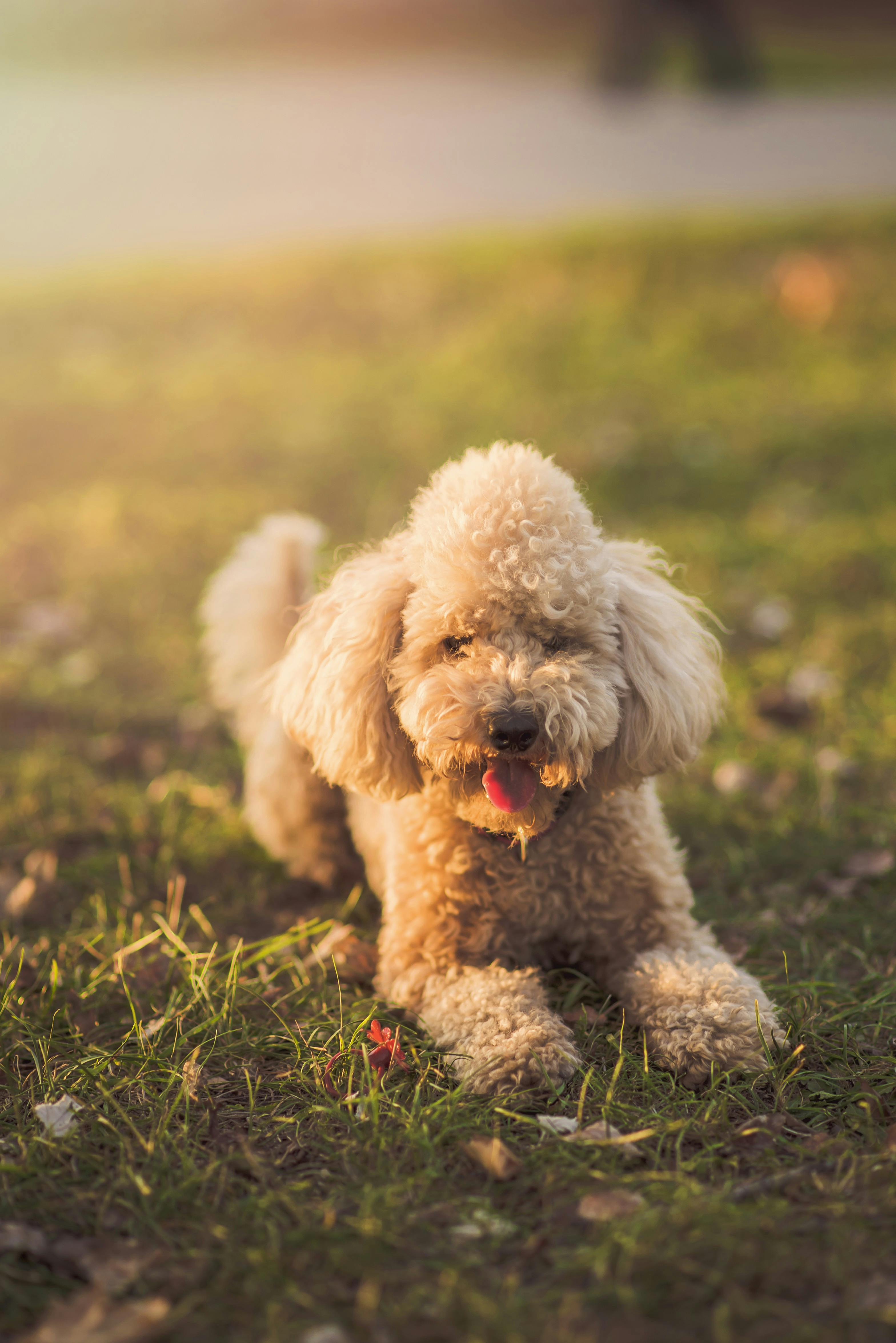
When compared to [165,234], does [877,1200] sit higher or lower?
lower

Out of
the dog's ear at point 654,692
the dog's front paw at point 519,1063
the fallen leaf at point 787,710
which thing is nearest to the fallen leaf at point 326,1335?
the dog's front paw at point 519,1063

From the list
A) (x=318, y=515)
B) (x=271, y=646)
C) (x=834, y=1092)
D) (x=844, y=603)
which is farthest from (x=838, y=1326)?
(x=318, y=515)

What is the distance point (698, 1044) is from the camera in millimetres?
2602

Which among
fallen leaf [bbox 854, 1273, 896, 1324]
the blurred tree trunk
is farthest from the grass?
the blurred tree trunk

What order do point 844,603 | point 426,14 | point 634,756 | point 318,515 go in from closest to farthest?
point 634,756 → point 844,603 → point 318,515 → point 426,14

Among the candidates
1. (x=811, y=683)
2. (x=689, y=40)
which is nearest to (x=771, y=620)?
(x=811, y=683)

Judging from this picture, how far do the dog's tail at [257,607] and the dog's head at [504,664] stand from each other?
36.7 inches

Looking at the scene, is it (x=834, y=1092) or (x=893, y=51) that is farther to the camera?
(x=893, y=51)

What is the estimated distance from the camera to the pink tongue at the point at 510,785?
2.72 meters

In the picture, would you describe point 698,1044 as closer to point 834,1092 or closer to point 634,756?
point 834,1092

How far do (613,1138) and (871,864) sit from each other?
168 centimetres

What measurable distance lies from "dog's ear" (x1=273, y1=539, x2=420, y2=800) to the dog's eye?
0.53ft

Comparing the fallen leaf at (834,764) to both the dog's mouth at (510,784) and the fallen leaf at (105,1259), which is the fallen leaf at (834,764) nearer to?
the dog's mouth at (510,784)

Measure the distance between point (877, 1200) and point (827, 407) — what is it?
20.6ft
